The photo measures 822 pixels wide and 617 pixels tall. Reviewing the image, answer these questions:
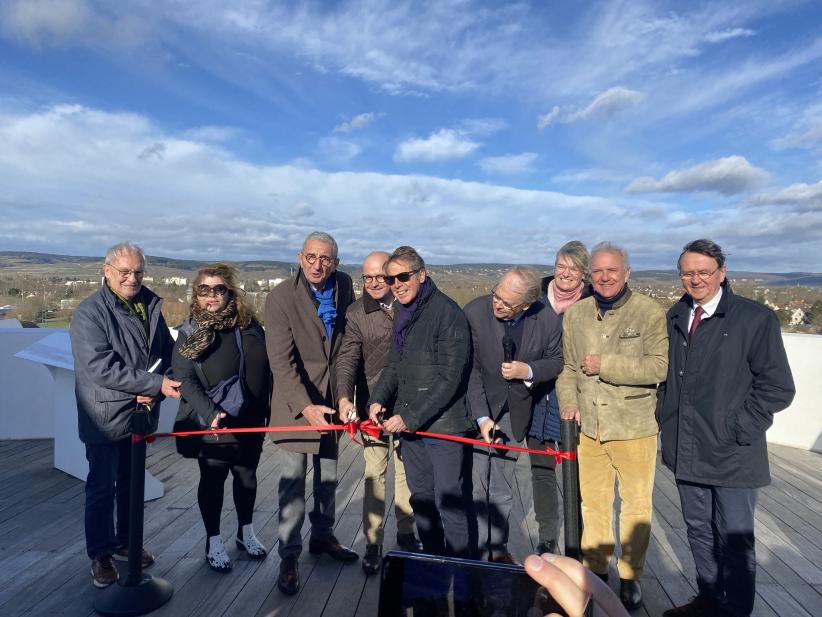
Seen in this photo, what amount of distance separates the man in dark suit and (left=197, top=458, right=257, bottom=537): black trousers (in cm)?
136

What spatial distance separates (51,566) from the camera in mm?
3289

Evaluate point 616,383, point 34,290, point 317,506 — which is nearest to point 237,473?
point 317,506

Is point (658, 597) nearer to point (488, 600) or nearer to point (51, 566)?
point (488, 600)

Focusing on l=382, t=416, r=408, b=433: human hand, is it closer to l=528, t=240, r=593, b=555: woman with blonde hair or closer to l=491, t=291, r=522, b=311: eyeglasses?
l=491, t=291, r=522, b=311: eyeglasses

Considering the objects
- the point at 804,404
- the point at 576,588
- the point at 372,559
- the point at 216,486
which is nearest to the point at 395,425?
the point at 372,559

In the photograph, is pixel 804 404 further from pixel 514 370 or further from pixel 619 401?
pixel 514 370

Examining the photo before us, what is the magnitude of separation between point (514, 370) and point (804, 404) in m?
5.15

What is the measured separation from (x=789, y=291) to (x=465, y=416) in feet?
34.0

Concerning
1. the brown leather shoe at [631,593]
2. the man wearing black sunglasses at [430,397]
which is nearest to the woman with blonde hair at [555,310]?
the brown leather shoe at [631,593]

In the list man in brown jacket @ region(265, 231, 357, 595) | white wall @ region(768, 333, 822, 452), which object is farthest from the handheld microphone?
white wall @ region(768, 333, 822, 452)

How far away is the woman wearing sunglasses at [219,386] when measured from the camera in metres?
3.06

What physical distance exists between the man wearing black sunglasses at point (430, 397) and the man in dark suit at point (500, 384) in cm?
13

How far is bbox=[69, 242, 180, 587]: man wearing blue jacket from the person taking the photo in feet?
9.81

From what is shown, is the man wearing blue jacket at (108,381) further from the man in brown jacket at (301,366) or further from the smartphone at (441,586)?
the smartphone at (441,586)
